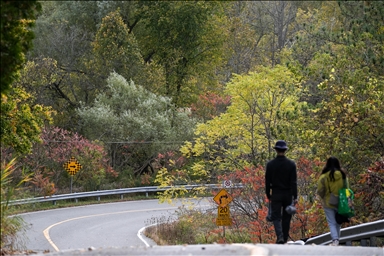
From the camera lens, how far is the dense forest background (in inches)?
776

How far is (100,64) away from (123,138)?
671 centimetres

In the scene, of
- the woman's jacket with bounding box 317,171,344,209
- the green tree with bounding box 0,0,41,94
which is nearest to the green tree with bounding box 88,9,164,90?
the green tree with bounding box 0,0,41,94

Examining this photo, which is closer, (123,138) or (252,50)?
(123,138)

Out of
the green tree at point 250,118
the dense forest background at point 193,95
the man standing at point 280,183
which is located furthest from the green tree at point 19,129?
the green tree at point 250,118

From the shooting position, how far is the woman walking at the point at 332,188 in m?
11.6

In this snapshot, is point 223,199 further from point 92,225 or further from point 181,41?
point 181,41

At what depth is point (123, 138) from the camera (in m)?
43.7

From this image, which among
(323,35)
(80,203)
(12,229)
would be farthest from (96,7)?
(12,229)

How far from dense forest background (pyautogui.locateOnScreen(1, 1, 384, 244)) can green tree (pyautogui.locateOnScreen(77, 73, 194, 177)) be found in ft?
0.27

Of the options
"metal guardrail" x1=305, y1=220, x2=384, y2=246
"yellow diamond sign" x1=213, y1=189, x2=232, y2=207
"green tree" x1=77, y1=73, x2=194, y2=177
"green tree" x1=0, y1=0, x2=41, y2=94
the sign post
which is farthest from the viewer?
"green tree" x1=77, y1=73, x2=194, y2=177

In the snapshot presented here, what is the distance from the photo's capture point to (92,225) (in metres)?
30.4

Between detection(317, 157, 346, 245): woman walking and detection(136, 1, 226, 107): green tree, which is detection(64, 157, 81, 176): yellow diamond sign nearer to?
detection(136, 1, 226, 107): green tree

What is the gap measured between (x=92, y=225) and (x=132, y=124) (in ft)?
45.9

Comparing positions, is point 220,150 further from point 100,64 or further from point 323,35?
point 100,64
